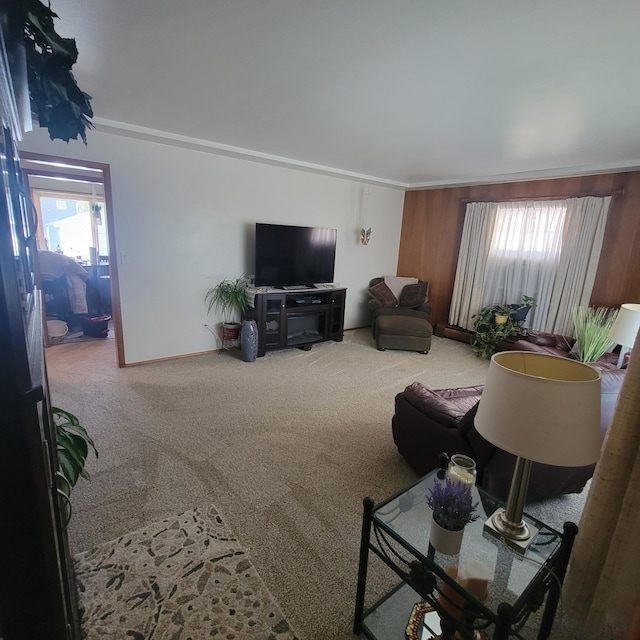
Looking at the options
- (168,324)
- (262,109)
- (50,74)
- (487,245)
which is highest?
(262,109)

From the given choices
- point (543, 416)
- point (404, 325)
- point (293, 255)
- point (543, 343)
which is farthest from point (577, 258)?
point (543, 416)

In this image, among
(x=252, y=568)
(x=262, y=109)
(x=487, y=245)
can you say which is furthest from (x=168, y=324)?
(x=487, y=245)

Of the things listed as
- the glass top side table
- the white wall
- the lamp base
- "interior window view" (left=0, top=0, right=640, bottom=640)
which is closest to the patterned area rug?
"interior window view" (left=0, top=0, right=640, bottom=640)

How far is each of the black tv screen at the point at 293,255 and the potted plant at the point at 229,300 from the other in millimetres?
264

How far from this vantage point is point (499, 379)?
1087 millimetres

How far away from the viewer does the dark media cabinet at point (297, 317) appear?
439 centimetres

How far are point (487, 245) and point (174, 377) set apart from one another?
15.2 ft

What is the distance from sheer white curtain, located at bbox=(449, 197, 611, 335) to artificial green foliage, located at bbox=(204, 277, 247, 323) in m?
3.38

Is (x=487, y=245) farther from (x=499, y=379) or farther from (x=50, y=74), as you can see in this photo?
(x=50, y=74)

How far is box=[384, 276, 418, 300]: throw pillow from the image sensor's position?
5.76 m

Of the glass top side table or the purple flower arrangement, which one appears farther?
the purple flower arrangement

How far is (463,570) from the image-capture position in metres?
1.15

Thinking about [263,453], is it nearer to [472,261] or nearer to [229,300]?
[229,300]

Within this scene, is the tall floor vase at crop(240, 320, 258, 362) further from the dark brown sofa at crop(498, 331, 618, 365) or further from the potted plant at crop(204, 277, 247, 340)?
the dark brown sofa at crop(498, 331, 618, 365)
